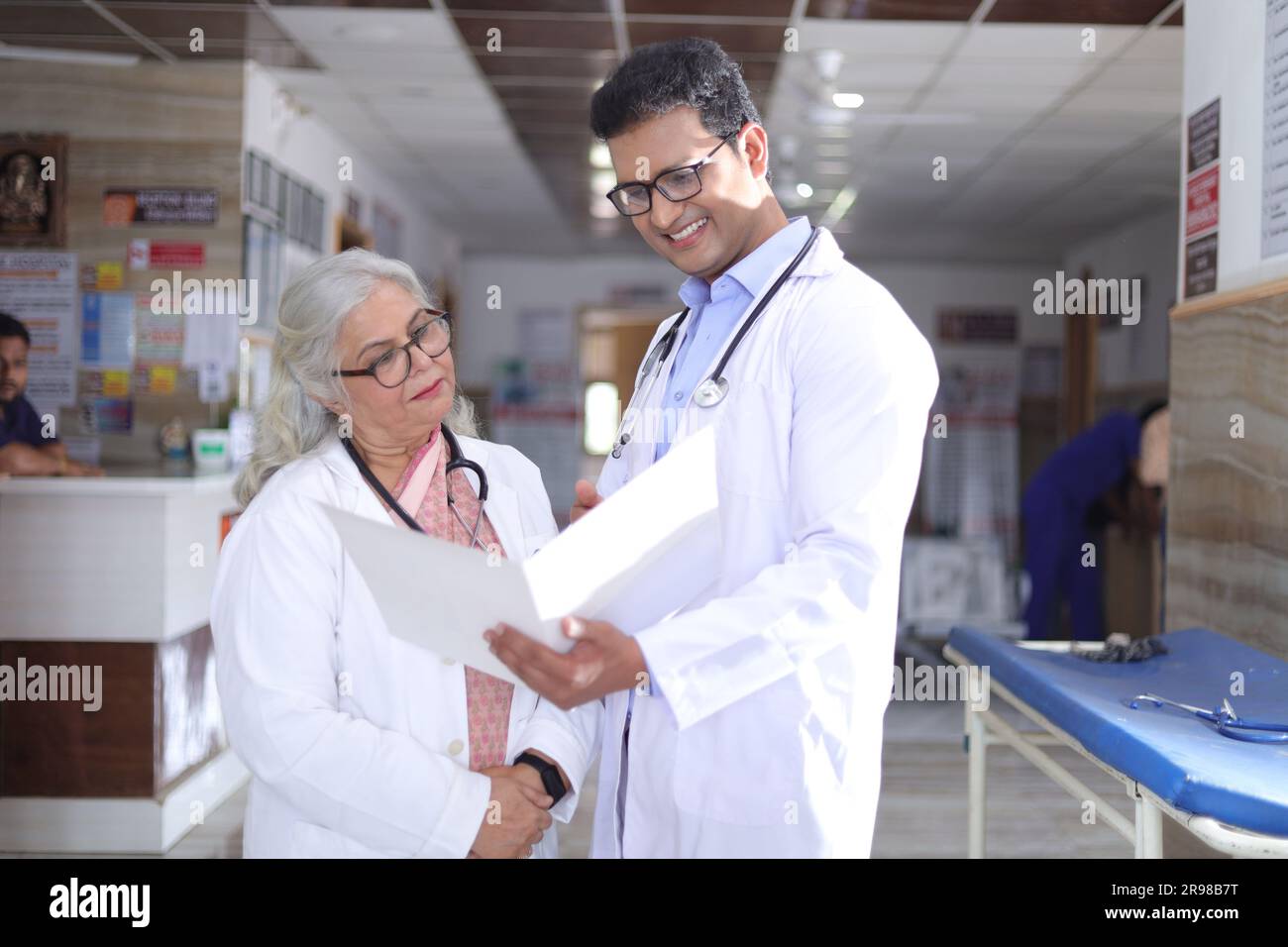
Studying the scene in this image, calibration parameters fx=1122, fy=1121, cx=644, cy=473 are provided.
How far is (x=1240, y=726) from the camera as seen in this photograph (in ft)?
5.83

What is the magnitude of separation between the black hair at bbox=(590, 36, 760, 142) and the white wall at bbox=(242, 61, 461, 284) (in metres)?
2.66

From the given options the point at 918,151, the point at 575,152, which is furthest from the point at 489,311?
the point at 918,151

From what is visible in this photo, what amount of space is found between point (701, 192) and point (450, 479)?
53 centimetres

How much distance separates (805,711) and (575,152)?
5612mm

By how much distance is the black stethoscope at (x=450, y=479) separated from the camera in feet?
4.91

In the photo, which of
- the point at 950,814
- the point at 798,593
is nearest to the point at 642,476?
the point at 798,593

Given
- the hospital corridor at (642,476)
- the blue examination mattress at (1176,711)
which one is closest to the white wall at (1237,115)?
the hospital corridor at (642,476)

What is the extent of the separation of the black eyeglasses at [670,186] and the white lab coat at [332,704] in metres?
0.53

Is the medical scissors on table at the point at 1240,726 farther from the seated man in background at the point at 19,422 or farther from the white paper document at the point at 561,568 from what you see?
the seated man in background at the point at 19,422

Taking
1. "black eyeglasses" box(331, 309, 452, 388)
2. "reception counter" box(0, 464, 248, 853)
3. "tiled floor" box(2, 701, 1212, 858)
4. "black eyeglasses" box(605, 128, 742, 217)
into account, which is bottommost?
"tiled floor" box(2, 701, 1212, 858)

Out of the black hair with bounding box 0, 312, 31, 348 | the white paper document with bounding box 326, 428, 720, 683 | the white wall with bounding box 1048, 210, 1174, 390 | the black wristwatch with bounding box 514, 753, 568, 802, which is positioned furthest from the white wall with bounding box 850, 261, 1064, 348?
the white paper document with bounding box 326, 428, 720, 683

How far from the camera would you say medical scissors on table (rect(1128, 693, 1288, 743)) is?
1.75 m

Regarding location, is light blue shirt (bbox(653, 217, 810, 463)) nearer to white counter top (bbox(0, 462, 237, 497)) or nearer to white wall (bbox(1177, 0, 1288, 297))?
white wall (bbox(1177, 0, 1288, 297))

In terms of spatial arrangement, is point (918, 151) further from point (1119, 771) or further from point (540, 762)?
point (540, 762)
